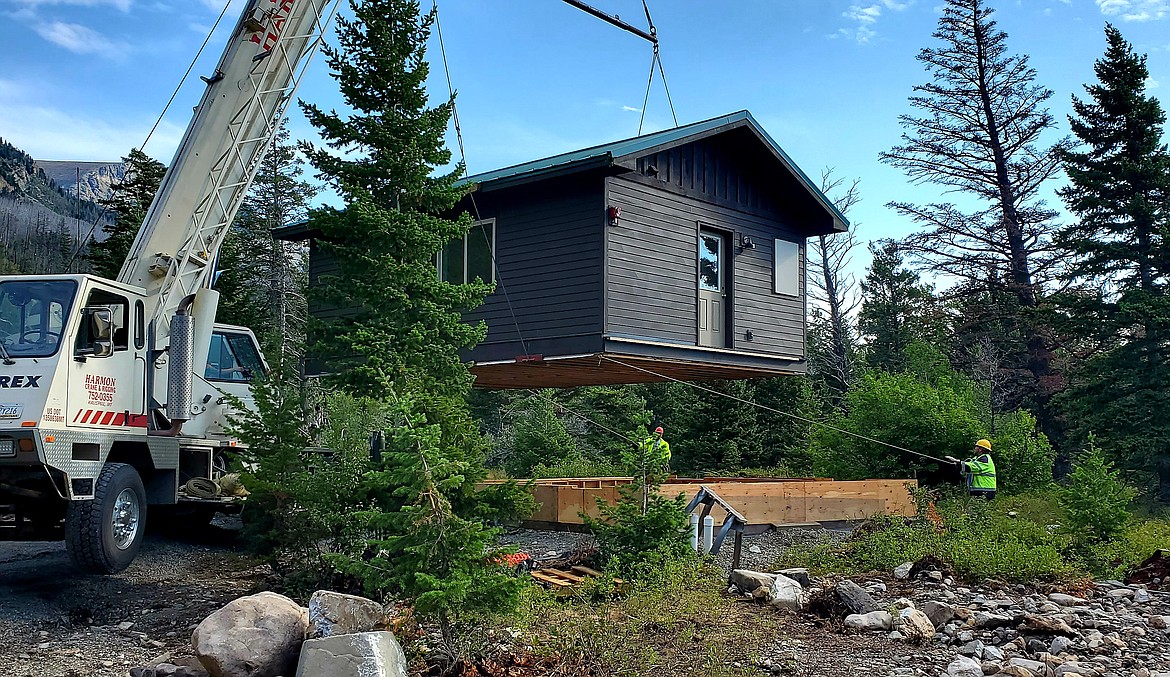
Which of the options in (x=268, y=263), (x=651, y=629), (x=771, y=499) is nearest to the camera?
(x=651, y=629)

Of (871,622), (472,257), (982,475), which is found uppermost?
(472,257)

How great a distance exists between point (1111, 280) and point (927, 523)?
16.7m

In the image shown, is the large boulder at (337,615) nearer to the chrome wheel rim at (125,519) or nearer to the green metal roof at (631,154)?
the chrome wheel rim at (125,519)

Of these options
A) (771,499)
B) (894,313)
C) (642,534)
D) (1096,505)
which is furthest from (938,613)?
(894,313)

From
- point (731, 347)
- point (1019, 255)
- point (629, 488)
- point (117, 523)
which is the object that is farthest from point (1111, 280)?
point (117, 523)

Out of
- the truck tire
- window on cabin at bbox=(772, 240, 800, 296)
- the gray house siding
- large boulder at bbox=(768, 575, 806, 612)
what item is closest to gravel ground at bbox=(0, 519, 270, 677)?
the truck tire

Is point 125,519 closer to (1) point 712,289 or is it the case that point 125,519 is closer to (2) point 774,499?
(2) point 774,499

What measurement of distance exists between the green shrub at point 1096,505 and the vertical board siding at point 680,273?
599 centimetres

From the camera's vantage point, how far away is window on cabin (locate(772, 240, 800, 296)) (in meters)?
19.0

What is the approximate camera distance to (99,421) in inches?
419

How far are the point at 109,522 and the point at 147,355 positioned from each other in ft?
7.00

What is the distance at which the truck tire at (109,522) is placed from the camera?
1018 centimetres

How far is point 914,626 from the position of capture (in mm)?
9461

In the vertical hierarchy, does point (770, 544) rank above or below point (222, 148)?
below
